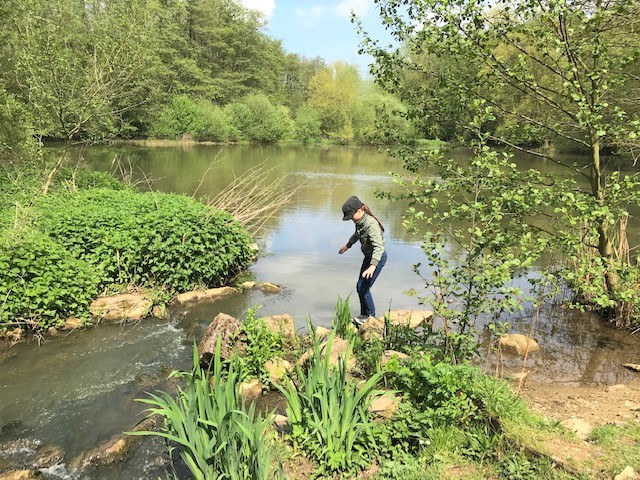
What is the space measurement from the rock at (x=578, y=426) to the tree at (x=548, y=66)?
1.61 m

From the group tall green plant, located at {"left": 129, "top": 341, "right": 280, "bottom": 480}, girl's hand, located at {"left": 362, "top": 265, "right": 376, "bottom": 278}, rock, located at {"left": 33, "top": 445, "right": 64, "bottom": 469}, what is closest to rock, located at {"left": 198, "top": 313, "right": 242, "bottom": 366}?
rock, located at {"left": 33, "top": 445, "right": 64, "bottom": 469}

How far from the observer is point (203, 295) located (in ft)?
25.4

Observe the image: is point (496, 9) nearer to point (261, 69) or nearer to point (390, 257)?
point (390, 257)

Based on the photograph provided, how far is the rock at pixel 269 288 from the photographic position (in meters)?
8.55

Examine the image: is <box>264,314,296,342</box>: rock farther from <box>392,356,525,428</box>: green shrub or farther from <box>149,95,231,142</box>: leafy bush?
<box>149,95,231,142</box>: leafy bush

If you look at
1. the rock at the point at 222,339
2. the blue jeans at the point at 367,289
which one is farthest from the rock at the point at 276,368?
the blue jeans at the point at 367,289

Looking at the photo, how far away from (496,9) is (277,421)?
17.4ft

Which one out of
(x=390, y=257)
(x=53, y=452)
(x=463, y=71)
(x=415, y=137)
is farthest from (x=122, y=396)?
(x=390, y=257)

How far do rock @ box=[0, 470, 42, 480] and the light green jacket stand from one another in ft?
13.4

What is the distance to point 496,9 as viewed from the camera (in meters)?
5.64

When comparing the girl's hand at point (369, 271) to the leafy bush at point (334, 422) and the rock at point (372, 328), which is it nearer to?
the rock at point (372, 328)

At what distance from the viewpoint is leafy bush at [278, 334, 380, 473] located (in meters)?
3.30

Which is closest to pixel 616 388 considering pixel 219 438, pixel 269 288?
pixel 219 438

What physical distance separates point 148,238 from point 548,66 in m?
6.11
